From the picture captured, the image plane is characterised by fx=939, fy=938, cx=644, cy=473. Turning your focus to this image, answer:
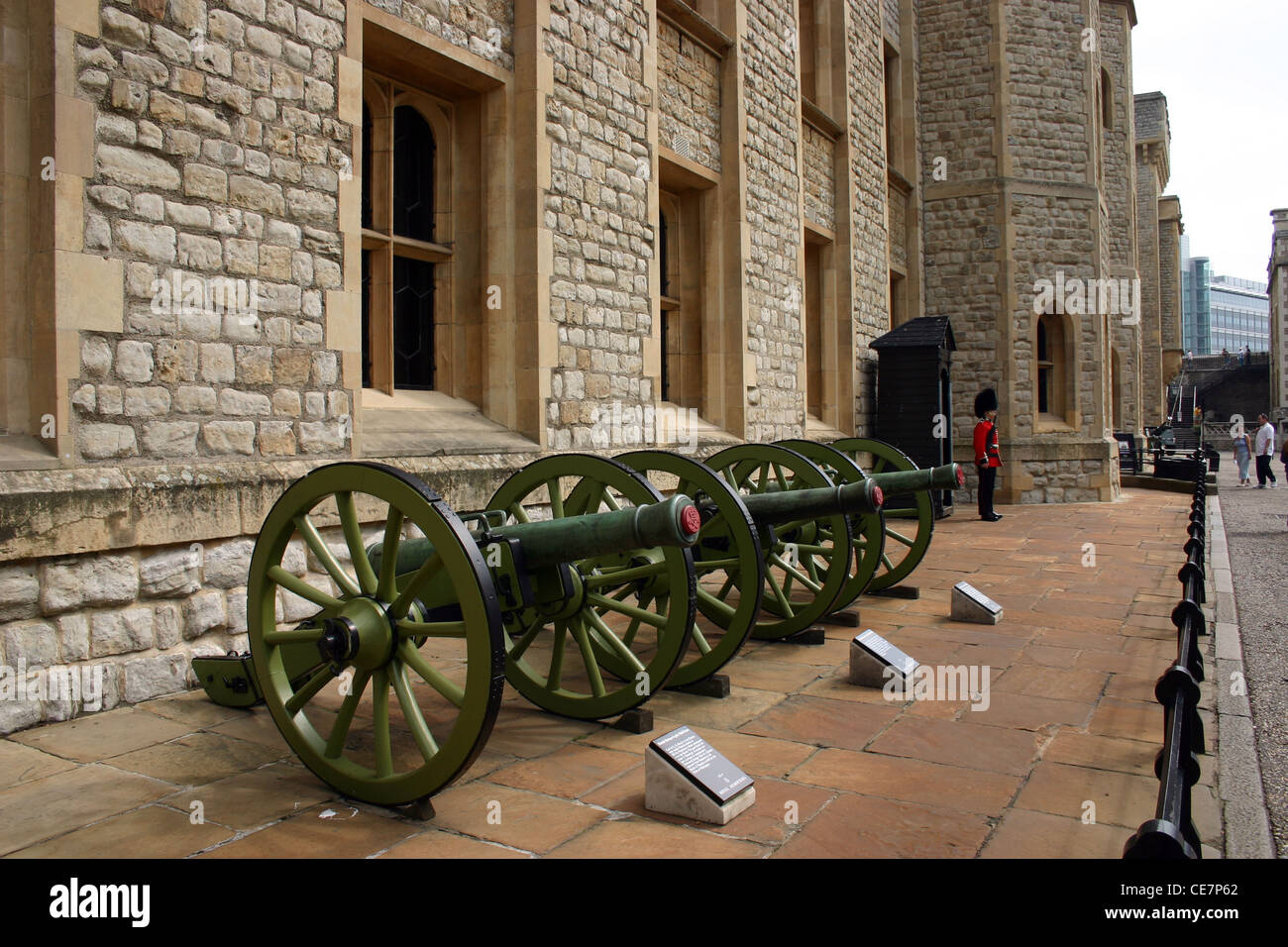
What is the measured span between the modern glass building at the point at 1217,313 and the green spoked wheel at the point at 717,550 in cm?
11982

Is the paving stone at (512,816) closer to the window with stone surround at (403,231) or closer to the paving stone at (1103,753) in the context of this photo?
the paving stone at (1103,753)

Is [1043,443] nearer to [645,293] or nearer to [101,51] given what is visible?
[645,293]

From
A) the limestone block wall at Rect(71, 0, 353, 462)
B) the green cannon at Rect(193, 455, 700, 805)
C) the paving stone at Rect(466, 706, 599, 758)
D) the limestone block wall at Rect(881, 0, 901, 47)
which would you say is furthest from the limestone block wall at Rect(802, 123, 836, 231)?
the paving stone at Rect(466, 706, 599, 758)

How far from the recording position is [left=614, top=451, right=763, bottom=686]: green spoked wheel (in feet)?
13.0

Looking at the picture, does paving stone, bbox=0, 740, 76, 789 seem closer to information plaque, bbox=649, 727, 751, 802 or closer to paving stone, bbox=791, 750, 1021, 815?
information plaque, bbox=649, 727, 751, 802

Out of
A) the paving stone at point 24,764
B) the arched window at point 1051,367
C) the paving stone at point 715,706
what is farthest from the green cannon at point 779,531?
the arched window at point 1051,367

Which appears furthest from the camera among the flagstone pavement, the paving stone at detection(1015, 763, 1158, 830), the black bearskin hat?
the black bearskin hat

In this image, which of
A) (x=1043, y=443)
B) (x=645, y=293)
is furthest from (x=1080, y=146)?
(x=645, y=293)

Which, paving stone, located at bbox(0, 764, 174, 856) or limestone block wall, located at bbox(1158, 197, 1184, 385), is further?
limestone block wall, located at bbox(1158, 197, 1184, 385)

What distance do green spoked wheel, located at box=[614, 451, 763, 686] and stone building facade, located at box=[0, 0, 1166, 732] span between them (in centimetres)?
161

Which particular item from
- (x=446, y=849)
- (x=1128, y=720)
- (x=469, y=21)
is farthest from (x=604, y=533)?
(x=469, y=21)

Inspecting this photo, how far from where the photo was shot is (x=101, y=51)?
390 centimetres

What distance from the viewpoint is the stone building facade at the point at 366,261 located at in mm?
3805

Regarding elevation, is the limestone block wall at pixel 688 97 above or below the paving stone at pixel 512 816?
above
